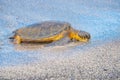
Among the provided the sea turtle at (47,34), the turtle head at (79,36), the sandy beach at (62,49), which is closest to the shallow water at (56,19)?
the sandy beach at (62,49)

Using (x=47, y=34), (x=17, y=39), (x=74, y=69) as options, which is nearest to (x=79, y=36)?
(x=47, y=34)

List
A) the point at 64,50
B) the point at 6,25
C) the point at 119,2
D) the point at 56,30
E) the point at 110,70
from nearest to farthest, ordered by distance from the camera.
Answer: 1. the point at 110,70
2. the point at 64,50
3. the point at 56,30
4. the point at 6,25
5. the point at 119,2

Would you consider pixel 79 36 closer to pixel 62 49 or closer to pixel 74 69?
pixel 62 49

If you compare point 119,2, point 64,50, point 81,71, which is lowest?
point 119,2

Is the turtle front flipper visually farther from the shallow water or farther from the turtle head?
the turtle head

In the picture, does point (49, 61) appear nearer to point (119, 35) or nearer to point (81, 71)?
point (81, 71)

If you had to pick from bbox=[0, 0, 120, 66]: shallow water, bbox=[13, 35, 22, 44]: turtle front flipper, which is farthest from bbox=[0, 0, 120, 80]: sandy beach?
bbox=[13, 35, 22, 44]: turtle front flipper

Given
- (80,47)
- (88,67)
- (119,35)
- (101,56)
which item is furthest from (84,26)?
(88,67)
